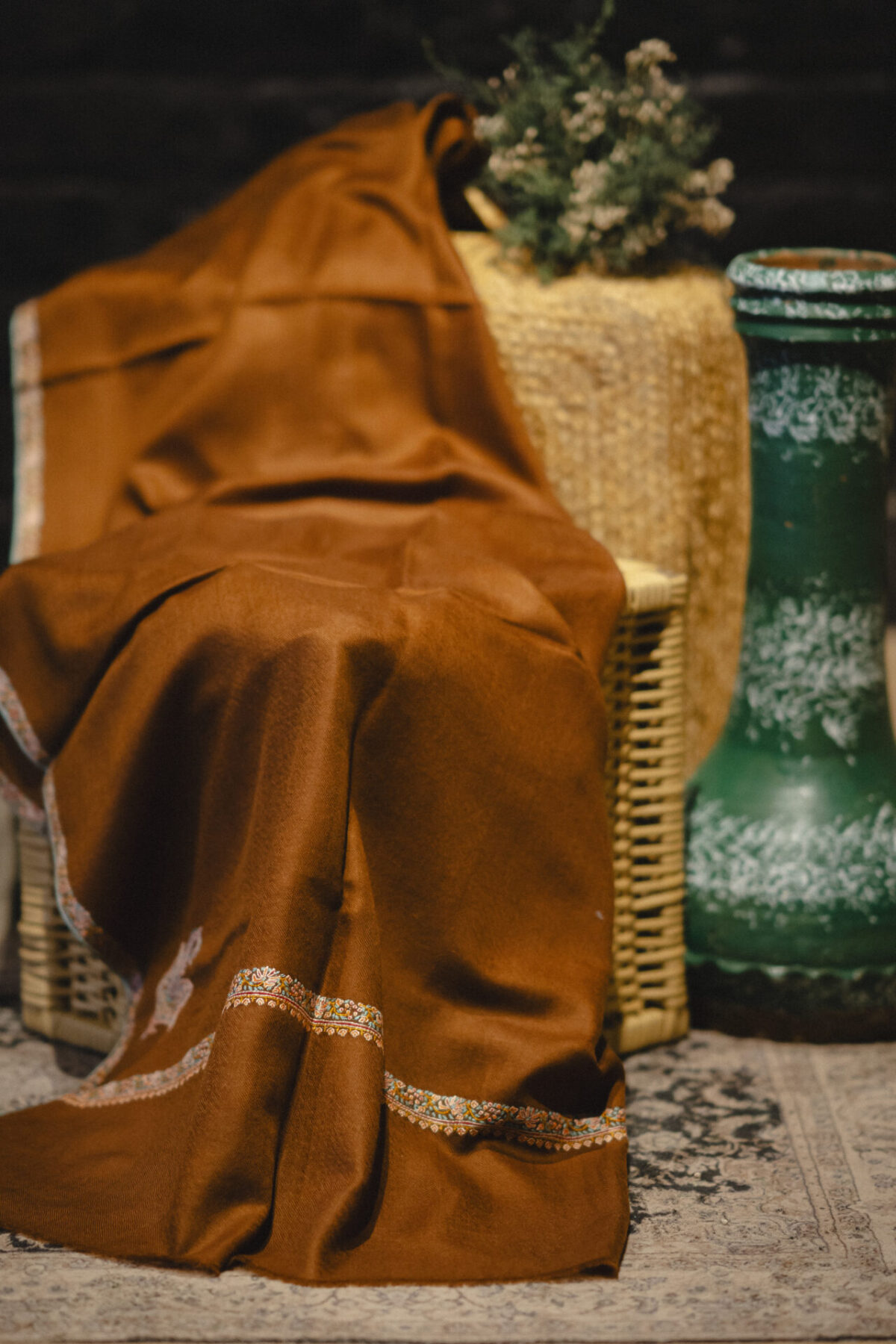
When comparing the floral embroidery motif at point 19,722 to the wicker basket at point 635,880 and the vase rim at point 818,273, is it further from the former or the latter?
the vase rim at point 818,273

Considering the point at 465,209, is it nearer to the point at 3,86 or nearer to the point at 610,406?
the point at 610,406

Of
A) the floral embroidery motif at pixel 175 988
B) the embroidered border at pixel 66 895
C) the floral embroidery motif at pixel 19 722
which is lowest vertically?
the floral embroidery motif at pixel 175 988

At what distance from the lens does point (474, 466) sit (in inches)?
82.8

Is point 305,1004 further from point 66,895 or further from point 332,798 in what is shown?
point 66,895

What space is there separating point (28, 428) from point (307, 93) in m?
1.02

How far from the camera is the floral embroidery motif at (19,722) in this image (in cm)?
185

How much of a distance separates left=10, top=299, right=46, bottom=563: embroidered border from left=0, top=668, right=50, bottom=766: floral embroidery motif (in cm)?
35

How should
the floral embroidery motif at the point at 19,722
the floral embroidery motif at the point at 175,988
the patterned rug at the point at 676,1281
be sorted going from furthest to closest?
the floral embroidery motif at the point at 19,722 < the floral embroidery motif at the point at 175,988 < the patterned rug at the point at 676,1281

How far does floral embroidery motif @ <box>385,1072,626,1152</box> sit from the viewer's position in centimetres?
162

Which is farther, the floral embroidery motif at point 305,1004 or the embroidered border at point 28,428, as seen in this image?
the embroidered border at point 28,428

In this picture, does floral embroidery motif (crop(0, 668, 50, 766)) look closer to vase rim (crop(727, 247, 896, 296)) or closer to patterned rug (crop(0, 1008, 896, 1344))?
patterned rug (crop(0, 1008, 896, 1344))

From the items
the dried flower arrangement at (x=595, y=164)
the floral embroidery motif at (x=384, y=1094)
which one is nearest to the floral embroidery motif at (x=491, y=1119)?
the floral embroidery motif at (x=384, y=1094)

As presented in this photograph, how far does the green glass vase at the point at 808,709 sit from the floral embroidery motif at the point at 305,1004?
60 centimetres

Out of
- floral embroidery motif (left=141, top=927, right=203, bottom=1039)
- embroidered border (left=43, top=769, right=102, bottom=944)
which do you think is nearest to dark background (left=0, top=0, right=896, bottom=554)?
embroidered border (left=43, top=769, right=102, bottom=944)
